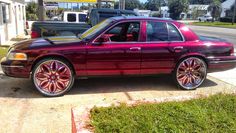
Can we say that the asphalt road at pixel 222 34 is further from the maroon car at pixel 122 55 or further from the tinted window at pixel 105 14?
the maroon car at pixel 122 55

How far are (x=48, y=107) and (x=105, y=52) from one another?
1.53 metres

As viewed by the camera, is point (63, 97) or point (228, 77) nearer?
point (63, 97)

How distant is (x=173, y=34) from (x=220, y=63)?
1.28 meters

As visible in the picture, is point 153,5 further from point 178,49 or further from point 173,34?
point 178,49

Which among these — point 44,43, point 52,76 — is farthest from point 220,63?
point 44,43

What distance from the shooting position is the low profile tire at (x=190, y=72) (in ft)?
19.6

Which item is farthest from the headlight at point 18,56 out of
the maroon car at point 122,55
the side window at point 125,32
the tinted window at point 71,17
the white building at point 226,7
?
the white building at point 226,7

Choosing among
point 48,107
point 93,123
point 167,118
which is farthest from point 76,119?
point 48,107

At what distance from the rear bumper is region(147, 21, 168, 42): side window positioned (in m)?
1.17

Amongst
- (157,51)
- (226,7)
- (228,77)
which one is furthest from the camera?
(226,7)

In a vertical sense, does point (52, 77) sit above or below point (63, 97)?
above

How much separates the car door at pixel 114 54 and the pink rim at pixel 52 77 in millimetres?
481

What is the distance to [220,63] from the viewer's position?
242 inches

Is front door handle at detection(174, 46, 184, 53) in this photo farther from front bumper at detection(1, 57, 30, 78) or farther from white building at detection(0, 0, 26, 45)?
white building at detection(0, 0, 26, 45)
